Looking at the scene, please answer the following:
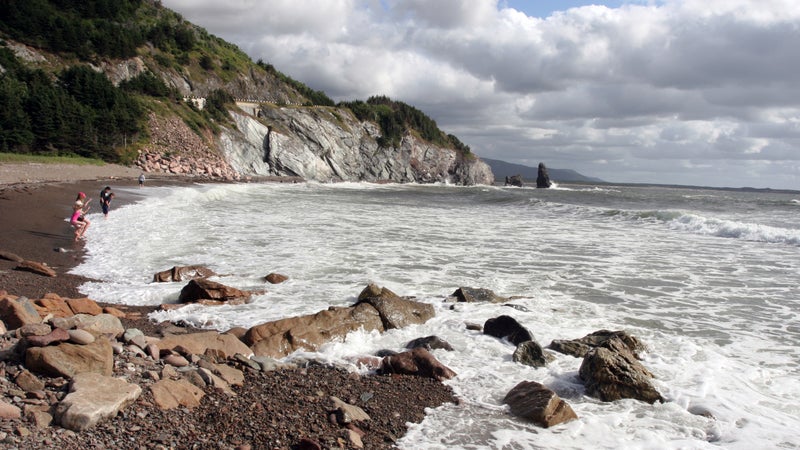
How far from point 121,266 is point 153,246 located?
2.85 meters

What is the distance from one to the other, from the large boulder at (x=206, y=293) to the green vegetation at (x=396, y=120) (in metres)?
94.3

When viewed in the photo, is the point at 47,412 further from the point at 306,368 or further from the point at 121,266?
the point at 121,266

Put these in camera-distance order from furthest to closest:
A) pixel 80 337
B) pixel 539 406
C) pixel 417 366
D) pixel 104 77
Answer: pixel 104 77 → pixel 417 366 → pixel 539 406 → pixel 80 337

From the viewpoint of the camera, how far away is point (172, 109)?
62406mm

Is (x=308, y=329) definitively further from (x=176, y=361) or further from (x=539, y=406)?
(x=539, y=406)

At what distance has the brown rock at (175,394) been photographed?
4969mm

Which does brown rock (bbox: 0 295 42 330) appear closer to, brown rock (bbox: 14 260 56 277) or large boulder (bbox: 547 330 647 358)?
brown rock (bbox: 14 260 56 277)

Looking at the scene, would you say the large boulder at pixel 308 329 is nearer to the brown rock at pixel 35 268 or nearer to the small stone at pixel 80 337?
the small stone at pixel 80 337

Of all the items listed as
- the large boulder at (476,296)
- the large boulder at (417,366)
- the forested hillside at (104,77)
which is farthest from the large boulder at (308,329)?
the forested hillside at (104,77)

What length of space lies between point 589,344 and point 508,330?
1229 millimetres

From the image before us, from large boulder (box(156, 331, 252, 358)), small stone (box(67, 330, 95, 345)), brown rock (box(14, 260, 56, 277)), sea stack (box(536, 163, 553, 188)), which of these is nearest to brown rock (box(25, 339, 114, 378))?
small stone (box(67, 330, 95, 345))

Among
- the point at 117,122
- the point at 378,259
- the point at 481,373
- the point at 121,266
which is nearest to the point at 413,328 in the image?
the point at 481,373

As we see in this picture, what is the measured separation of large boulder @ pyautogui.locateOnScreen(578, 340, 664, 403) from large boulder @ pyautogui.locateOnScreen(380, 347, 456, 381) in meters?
1.75

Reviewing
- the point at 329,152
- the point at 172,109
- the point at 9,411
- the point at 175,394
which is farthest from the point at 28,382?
the point at 329,152
